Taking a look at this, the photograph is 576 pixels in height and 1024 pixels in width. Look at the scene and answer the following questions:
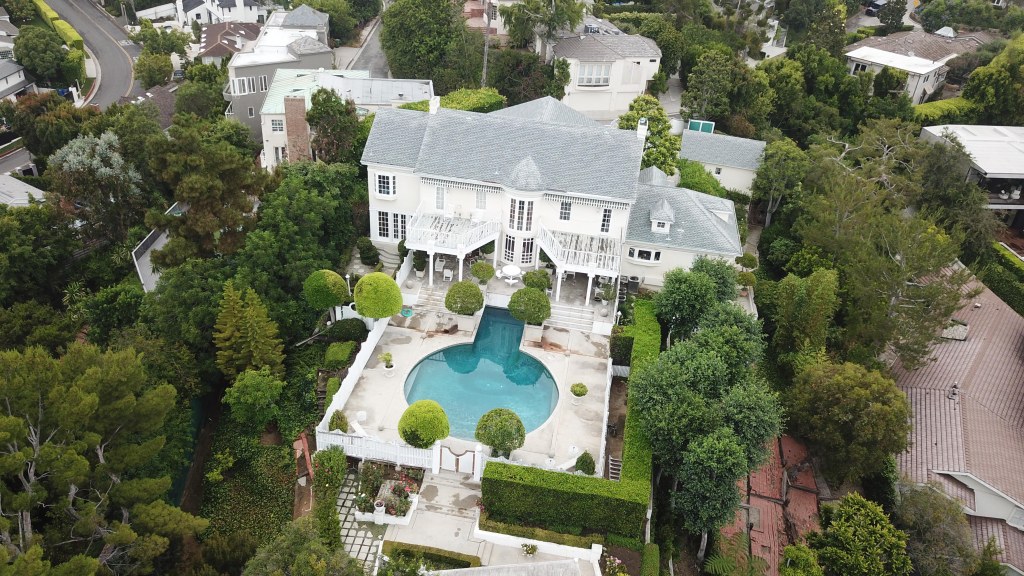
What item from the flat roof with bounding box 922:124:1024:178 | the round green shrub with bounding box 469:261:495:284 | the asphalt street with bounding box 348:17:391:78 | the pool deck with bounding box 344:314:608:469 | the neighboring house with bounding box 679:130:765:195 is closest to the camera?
the pool deck with bounding box 344:314:608:469

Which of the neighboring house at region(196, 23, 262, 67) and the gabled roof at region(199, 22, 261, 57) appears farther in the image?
the gabled roof at region(199, 22, 261, 57)

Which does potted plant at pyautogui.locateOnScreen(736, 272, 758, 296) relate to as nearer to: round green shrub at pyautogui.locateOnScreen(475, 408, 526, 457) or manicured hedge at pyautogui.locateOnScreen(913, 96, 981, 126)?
round green shrub at pyautogui.locateOnScreen(475, 408, 526, 457)

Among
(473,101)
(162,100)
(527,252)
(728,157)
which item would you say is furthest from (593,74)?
(162,100)

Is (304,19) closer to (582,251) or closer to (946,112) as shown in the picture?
(582,251)

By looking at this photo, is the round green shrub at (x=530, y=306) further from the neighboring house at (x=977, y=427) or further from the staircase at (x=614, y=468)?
the neighboring house at (x=977, y=427)

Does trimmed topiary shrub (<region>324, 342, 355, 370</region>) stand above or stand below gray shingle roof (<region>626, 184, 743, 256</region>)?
below

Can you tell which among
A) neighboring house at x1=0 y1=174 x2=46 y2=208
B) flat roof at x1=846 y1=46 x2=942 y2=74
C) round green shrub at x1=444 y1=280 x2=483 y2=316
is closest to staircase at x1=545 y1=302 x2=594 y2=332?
round green shrub at x1=444 y1=280 x2=483 y2=316

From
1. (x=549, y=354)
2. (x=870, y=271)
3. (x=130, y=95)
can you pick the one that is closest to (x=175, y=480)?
(x=549, y=354)
